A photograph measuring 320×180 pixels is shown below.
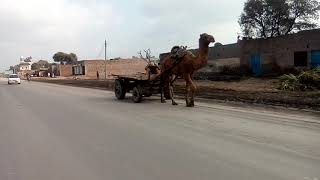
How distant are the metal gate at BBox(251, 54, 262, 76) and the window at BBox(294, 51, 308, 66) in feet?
13.9

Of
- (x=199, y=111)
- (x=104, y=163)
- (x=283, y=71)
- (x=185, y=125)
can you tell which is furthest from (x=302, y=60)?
(x=104, y=163)

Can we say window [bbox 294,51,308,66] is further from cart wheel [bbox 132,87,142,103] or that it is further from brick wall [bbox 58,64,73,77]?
brick wall [bbox 58,64,73,77]

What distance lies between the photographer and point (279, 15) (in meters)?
49.1

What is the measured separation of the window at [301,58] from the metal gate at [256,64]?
13.9 feet

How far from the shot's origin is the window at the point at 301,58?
38.6 metres

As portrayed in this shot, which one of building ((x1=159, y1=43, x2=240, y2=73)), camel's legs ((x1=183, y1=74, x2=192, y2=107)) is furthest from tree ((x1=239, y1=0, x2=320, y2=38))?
camel's legs ((x1=183, y1=74, x2=192, y2=107))

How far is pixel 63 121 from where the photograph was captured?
14867mm

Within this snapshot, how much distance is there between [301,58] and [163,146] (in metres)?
31.4

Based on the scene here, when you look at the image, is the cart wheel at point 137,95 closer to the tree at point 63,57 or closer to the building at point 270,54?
the building at point 270,54

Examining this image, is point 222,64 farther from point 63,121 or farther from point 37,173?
point 37,173

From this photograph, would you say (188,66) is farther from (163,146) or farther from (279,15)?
(279,15)

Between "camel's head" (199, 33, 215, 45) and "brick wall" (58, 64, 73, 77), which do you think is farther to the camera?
"brick wall" (58, 64, 73, 77)

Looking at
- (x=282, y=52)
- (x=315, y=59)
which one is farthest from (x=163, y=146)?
(x=282, y=52)

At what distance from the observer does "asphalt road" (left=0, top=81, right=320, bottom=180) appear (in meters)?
7.61
